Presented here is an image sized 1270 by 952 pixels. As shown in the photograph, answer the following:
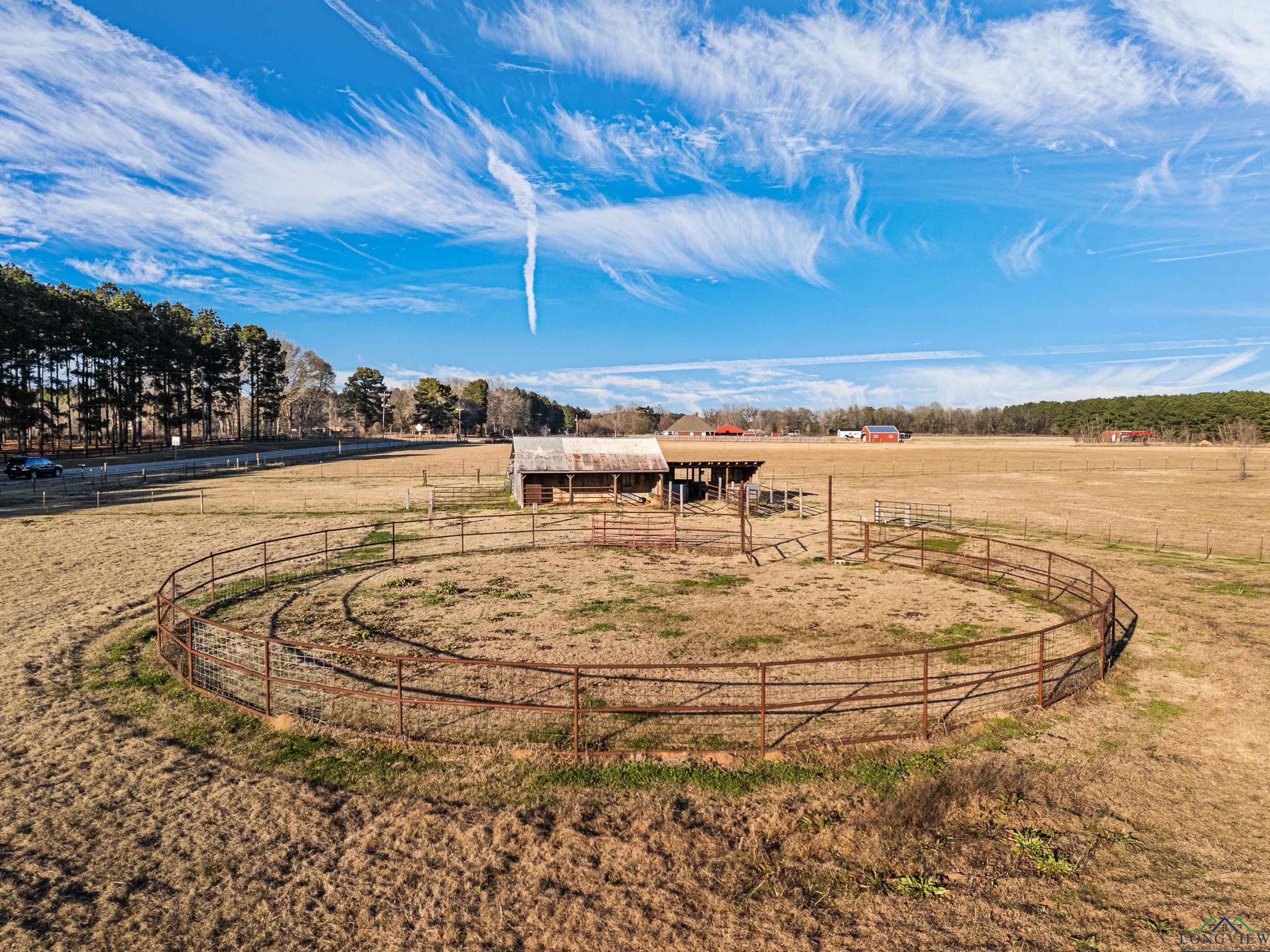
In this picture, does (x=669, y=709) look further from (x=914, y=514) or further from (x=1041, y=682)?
(x=914, y=514)

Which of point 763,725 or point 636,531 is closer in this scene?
point 763,725

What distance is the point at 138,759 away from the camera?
9.20m

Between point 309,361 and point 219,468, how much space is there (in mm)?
81825

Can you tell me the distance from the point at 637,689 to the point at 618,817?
13.9ft

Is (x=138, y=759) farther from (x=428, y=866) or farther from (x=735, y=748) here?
(x=735, y=748)

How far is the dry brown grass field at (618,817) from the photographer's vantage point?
20.5 feet

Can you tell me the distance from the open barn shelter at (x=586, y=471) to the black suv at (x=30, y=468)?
1508 inches

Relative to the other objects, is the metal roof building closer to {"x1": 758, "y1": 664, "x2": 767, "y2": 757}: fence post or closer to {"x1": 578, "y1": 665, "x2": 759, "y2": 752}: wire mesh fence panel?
{"x1": 578, "y1": 665, "x2": 759, "y2": 752}: wire mesh fence panel

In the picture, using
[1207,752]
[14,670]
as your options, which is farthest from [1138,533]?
[14,670]

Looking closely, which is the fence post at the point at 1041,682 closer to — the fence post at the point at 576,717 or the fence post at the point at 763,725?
the fence post at the point at 763,725

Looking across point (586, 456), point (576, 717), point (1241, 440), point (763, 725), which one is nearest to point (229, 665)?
point (576, 717)

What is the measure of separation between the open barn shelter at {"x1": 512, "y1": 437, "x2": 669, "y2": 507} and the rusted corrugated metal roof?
4cm

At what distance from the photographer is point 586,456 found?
130 feet

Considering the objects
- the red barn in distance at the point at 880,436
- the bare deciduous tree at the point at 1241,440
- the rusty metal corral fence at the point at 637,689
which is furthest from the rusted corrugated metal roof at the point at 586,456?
the red barn in distance at the point at 880,436
